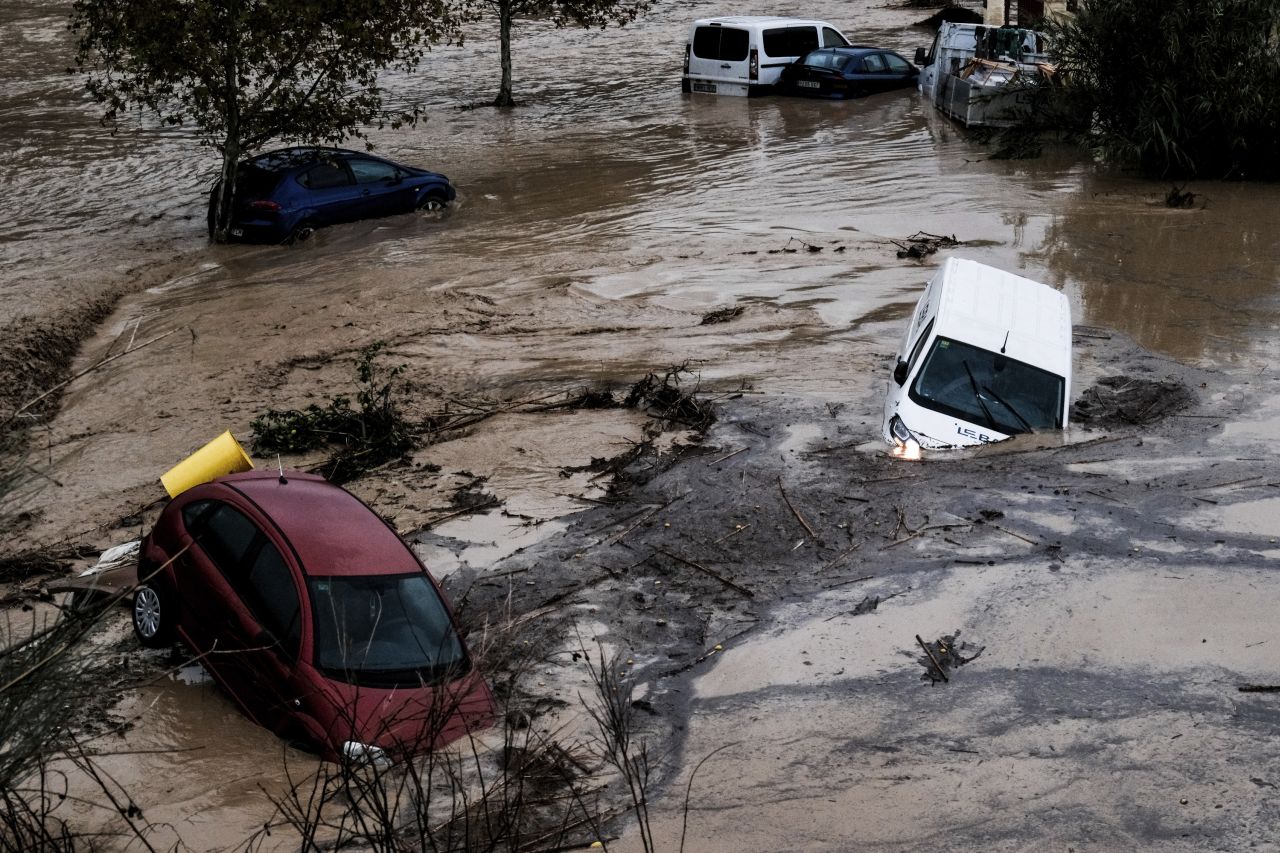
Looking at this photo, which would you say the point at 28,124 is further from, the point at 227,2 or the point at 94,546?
the point at 94,546

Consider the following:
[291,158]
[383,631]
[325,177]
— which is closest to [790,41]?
[325,177]

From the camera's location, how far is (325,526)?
26.9 ft

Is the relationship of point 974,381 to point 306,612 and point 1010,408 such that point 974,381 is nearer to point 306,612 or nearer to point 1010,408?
point 1010,408

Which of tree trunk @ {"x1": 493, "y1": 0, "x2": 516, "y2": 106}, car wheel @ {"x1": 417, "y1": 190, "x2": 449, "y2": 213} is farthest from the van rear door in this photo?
car wheel @ {"x1": 417, "y1": 190, "x2": 449, "y2": 213}

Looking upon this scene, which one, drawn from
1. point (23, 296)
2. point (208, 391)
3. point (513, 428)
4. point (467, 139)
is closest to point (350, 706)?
point (513, 428)

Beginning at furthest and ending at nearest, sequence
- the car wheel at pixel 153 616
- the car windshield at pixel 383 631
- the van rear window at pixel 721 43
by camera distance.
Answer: the van rear window at pixel 721 43 → the car wheel at pixel 153 616 → the car windshield at pixel 383 631

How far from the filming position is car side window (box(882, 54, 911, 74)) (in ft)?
98.0

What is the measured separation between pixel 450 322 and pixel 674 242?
4.47m

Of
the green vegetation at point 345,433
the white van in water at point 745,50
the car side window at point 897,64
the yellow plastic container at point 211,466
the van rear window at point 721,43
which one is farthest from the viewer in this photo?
the car side window at point 897,64

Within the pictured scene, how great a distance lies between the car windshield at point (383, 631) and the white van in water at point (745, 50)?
2359 centimetres

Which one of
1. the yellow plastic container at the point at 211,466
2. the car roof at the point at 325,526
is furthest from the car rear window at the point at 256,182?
the car roof at the point at 325,526

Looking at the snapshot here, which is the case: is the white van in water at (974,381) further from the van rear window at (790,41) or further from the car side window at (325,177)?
the van rear window at (790,41)

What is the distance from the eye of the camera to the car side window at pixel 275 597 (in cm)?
759

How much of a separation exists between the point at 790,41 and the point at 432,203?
12.1 m
